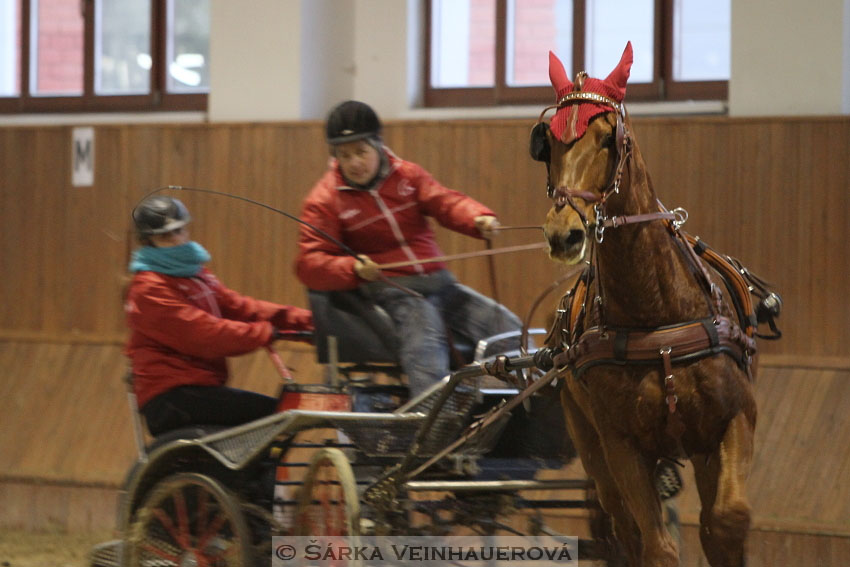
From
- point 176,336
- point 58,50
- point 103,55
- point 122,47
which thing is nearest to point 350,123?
point 176,336

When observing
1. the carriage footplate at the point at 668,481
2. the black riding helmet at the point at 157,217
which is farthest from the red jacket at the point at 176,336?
the carriage footplate at the point at 668,481

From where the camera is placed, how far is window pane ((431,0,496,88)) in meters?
7.48

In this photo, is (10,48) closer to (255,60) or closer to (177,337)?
(255,60)

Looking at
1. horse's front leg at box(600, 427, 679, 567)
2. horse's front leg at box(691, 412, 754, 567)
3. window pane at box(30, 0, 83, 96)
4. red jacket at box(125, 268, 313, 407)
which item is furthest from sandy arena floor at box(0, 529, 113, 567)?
window pane at box(30, 0, 83, 96)

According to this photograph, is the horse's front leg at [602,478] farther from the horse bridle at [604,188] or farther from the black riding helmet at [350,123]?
the black riding helmet at [350,123]

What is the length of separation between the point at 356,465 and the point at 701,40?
425cm

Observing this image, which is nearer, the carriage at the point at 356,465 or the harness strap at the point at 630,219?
the harness strap at the point at 630,219

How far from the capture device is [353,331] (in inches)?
153

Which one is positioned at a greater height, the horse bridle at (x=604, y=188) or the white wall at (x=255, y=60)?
the white wall at (x=255, y=60)

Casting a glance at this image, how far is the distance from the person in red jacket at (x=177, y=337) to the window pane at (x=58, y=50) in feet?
15.8

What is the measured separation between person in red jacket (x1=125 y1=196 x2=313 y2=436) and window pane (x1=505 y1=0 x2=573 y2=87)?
372 cm

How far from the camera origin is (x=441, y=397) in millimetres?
3475

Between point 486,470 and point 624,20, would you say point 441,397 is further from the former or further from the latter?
point 624,20

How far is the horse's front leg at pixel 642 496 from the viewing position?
9.75 ft
